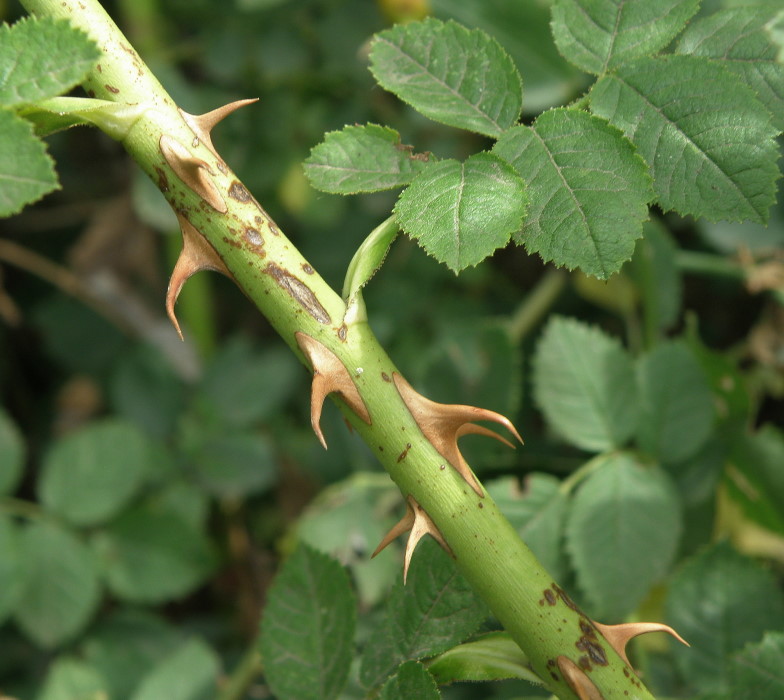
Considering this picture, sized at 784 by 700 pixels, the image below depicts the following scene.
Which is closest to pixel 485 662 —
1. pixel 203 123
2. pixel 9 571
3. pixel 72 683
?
pixel 203 123

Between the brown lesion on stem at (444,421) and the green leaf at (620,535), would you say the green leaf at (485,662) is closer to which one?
the brown lesion on stem at (444,421)

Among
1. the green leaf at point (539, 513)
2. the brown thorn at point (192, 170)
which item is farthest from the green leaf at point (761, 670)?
the brown thorn at point (192, 170)

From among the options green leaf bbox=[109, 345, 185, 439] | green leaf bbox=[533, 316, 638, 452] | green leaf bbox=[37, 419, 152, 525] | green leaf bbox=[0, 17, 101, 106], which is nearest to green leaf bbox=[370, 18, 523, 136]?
green leaf bbox=[0, 17, 101, 106]

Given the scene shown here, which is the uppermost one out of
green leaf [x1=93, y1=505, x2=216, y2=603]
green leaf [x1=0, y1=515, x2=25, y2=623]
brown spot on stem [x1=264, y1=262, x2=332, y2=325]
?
brown spot on stem [x1=264, y1=262, x2=332, y2=325]

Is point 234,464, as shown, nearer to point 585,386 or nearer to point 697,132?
point 585,386

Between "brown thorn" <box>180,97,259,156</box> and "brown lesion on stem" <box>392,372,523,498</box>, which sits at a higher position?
"brown thorn" <box>180,97,259,156</box>

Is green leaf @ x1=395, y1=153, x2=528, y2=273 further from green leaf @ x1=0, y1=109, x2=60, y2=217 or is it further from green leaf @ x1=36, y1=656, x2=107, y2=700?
green leaf @ x1=36, y1=656, x2=107, y2=700
